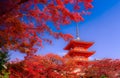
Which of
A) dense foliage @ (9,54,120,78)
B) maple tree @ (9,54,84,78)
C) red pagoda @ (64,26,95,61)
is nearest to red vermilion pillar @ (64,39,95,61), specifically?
red pagoda @ (64,26,95,61)

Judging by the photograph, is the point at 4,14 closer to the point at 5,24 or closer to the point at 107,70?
the point at 5,24

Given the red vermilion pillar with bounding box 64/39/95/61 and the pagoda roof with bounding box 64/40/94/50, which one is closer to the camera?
the red vermilion pillar with bounding box 64/39/95/61

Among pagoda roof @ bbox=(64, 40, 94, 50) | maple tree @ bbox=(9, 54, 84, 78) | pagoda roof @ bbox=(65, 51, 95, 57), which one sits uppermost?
pagoda roof @ bbox=(64, 40, 94, 50)

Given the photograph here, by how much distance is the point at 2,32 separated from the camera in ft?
31.2

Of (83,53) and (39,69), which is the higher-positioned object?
(83,53)

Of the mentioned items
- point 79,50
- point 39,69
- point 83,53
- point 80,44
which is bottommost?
point 39,69

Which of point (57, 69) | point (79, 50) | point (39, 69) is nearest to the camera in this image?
point (39, 69)

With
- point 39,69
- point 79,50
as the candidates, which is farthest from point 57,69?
point 79,50

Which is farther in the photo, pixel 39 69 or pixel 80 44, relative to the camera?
pixel 80 44

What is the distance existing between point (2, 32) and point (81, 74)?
10131 mm

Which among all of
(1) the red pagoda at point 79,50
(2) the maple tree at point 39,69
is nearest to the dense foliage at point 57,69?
(2) the maple tree at point 39,69

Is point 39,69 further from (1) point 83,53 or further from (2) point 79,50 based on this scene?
(1) point 83,53

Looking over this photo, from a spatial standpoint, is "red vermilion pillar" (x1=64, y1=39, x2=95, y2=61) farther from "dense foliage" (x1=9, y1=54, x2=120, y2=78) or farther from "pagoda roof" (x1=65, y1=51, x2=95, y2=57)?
"dense foliage" (x1=9, y1=54, x2=120, y2=78)

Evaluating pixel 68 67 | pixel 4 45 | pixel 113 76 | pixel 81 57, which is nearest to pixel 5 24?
pixel 4 45
